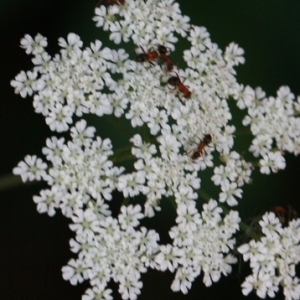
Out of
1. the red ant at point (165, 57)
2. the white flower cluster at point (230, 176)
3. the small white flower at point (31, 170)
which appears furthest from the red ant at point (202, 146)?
the small white flower at point (31, 170)

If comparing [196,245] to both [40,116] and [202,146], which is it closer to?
[202,146]

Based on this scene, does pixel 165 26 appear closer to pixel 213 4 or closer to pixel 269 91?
pixel 213 4

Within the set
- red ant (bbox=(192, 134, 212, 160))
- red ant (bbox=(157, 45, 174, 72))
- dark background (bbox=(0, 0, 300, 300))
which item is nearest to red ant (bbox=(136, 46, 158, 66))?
red ant (bbox=(157, 45, 174, 72))

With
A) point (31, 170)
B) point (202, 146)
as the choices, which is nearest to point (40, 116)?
point (31, 170)

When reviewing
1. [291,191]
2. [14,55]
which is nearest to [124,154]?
[14,55]

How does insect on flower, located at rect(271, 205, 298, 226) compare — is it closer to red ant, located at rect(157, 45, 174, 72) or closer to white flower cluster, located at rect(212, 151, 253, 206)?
white flower cluster, located at rect(212, 151, 253, 206)

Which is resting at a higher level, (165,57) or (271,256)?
(165,57)
